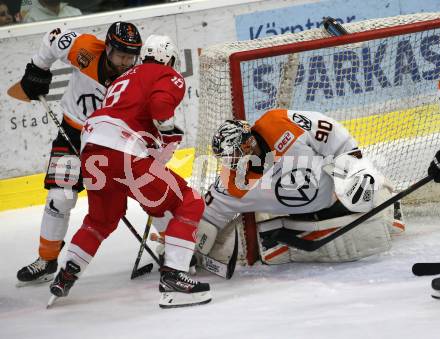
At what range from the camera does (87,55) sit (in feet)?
12.6

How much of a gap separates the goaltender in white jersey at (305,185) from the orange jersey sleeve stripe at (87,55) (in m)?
0.64

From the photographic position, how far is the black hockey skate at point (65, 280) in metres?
3.49

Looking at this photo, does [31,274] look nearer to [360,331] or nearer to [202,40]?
[360,331]

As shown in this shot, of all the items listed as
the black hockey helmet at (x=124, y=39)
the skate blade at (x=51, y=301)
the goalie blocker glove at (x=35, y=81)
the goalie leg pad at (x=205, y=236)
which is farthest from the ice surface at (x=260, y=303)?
the black hockey helmet at (x=124, y=39)

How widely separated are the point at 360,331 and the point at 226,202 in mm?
1166

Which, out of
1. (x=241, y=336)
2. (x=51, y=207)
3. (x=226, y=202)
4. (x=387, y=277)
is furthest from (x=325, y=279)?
(x=51, y=207)

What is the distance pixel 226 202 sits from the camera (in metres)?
3.75

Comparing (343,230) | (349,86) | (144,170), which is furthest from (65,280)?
(349,86)

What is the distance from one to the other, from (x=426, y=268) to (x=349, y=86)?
1477 millimetres

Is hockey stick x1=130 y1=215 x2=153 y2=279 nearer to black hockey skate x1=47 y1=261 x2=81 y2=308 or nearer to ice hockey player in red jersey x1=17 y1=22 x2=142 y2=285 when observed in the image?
ice hockey player in red jersey x1=17 y1=22 x2=142 y2=285

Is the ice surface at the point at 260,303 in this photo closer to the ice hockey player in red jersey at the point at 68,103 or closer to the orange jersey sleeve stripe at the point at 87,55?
the ice hockey player in red jersey at the point at 68,103

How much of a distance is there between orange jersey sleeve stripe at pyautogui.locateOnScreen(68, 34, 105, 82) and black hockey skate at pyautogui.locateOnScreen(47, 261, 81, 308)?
0.82 meters

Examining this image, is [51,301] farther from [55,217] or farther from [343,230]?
[343,230]

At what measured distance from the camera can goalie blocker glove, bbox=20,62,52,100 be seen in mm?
3990
